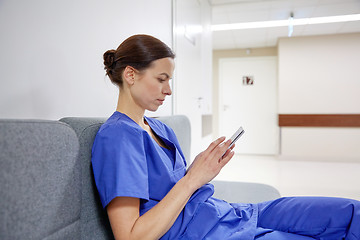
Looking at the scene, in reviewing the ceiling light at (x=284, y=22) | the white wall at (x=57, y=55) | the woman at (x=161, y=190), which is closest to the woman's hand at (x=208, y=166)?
the woman at (x=161, y=190)

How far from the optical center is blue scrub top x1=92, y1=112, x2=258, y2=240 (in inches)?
37.4

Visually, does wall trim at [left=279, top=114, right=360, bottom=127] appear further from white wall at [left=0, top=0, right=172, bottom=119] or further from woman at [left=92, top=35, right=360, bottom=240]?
woman at [left=92, top=35, right=360, bottom=240]

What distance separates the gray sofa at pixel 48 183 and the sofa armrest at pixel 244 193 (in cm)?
104

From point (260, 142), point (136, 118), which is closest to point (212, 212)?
point (136, 118)

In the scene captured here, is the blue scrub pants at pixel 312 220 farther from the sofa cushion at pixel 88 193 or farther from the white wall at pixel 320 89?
the white wall at pixel 320 89

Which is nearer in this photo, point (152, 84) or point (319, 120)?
point (152, 84)

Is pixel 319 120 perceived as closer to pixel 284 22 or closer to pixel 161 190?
pixel 284 22

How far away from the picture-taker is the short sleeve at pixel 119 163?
0.93 metres

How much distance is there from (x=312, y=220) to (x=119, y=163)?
0.79 meters

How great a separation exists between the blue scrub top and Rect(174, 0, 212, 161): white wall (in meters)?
1.75

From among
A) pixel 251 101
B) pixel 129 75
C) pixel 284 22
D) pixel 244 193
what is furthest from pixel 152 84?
pixel 251 101

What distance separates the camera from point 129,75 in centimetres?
119

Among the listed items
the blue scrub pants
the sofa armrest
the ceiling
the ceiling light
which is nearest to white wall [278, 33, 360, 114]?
the ceiling

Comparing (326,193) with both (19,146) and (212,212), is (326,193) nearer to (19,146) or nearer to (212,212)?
(212,212)
